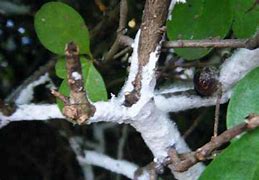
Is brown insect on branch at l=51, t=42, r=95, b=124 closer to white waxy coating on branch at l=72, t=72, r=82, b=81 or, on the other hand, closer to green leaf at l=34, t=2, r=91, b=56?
white waxy coating on branch at l=72, t=72, r=82, b=81

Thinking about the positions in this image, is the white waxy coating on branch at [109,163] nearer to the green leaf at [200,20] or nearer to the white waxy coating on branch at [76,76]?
the green leaf at [200,20]

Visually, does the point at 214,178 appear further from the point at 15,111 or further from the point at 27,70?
the point at 27,70

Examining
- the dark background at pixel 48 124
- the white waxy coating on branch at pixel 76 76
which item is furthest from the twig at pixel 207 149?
the dark background at pixel 48 124

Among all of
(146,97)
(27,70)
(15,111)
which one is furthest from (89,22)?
(146,97)

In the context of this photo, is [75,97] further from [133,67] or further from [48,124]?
[48,124]

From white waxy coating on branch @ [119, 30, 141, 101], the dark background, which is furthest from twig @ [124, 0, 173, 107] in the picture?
the dark background

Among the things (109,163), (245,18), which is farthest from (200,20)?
(109,163)
